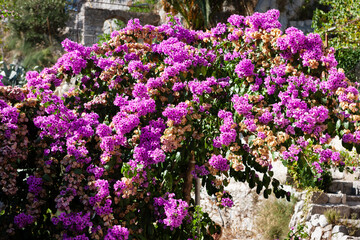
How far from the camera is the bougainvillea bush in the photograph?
2.99 m

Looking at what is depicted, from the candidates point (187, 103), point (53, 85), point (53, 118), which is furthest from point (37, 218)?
point (187, 103)

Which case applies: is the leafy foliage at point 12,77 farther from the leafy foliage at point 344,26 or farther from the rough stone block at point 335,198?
the leafy foliage at point 344,26

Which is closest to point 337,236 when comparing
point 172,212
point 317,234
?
point 317,234

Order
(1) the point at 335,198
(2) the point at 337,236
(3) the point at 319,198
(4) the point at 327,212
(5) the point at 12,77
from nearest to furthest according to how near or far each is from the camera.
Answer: (5) the point at 12,77 < (2) the point at 337,236 < (4) the point at 327,212 < (3) the point at 319,198 < (1) the point at 335,198

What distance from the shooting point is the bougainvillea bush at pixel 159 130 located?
2.99 metres

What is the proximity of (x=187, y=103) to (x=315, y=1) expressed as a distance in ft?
57.0

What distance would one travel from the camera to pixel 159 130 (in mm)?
3164

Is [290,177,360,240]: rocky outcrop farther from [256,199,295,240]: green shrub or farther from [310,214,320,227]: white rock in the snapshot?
[256,199,295,240]: green shrub

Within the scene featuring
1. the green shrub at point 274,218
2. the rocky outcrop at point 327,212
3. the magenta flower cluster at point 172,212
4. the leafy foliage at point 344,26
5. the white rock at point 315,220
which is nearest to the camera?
the magenta flower cluster at point 172,212

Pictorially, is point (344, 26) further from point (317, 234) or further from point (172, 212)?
point (172, 212)

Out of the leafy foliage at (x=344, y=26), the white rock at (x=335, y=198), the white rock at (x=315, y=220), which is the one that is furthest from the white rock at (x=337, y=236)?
the leafy foliage at (x=344, y=26)

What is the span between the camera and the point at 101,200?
294 cm

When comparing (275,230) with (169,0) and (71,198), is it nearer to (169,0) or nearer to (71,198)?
(71,198)

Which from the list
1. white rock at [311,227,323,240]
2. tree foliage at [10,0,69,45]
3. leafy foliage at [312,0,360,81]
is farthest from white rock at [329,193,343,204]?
tree foliage at [10,0,69,45]
